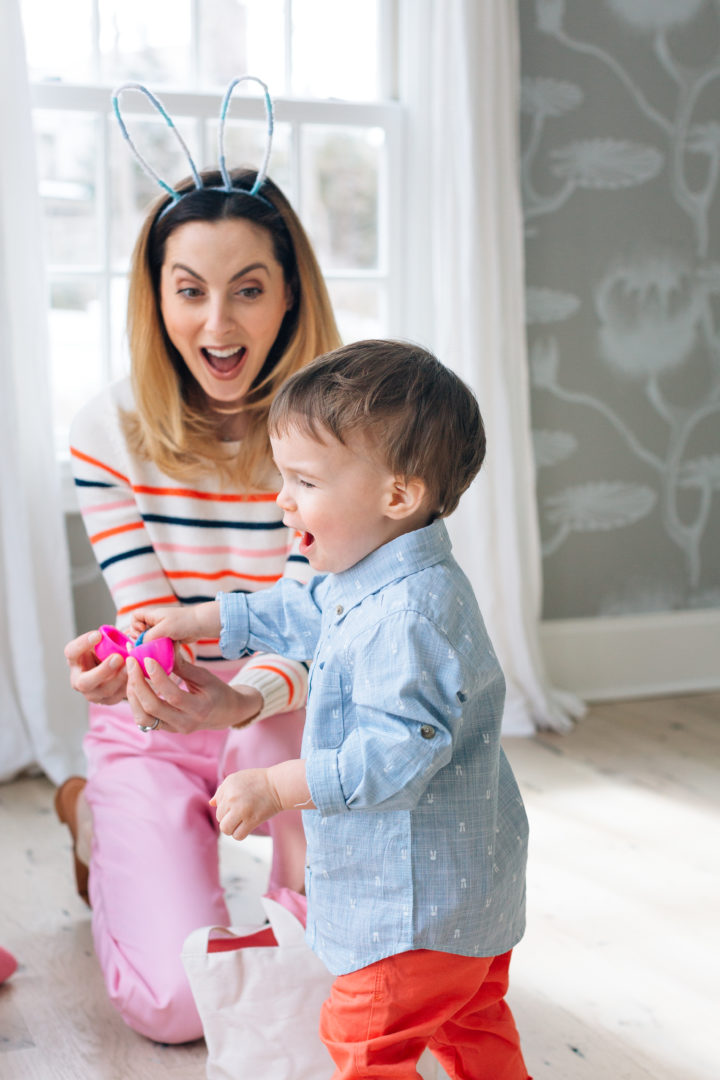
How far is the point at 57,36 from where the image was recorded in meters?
2.33

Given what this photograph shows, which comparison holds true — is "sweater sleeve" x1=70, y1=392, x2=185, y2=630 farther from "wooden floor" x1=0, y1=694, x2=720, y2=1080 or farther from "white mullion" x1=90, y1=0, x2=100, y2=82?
"white mullion" x1=90, y1=0, x2=100, y2=82

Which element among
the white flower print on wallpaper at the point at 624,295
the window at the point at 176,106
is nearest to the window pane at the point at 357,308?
the window at the point at 176,106

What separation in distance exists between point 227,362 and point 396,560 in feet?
2.00

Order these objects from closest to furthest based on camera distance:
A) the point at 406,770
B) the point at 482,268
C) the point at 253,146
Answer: the point at 406,770 → the point at 482,268 → the point at 253,146

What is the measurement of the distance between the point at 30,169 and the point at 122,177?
85 centimetres

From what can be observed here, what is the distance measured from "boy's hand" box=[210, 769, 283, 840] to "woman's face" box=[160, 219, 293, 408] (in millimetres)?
684

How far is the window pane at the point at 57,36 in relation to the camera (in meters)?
2.33

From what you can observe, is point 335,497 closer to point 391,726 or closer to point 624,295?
Result: point 391,726

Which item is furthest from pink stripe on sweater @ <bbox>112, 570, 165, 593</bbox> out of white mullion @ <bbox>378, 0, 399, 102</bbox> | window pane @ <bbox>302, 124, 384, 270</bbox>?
window pane @ <bbox>302, 124, 384, 270</bbox>

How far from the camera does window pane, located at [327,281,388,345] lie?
2.70m

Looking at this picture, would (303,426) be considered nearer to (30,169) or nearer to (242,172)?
(242,172)

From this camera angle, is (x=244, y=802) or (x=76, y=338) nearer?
(x=244, y=802)

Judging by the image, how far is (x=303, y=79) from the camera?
2.53 m

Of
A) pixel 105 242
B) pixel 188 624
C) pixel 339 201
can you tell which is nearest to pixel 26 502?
pixel 105 242
